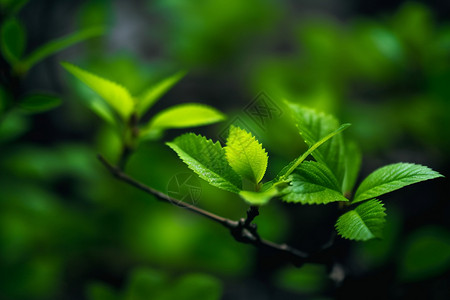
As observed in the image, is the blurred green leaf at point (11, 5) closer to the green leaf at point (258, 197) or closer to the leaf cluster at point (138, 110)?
the leaf cluster at point (138, 110)

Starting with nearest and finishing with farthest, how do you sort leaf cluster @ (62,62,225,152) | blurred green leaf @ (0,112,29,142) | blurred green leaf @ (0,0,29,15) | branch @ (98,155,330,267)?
branch @ (98,155,330,267)
leaf cluster @ (62,62,225,152)
blurred green leaf @ (0,0,29,15)
blurred green leaf @ (0,112,29,142)

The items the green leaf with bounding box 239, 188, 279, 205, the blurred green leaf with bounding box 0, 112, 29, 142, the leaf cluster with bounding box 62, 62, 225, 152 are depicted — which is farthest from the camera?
the blurred green leaf with bounding box 0, 112, 29, 142

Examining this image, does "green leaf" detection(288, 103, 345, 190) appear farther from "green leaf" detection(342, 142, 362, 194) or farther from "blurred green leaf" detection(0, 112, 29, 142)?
"blurred green leaf" detection(0, 112, 29, 142)

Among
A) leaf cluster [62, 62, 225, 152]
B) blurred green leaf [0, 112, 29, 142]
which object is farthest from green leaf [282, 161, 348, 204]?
blurred green leaf [0, 112, 29, 142]

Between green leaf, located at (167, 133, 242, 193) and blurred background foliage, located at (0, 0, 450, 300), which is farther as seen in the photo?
blurred background foliage, located at (0, 0, 450, 300)

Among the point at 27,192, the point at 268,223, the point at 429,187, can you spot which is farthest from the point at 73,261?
the point at 429,187

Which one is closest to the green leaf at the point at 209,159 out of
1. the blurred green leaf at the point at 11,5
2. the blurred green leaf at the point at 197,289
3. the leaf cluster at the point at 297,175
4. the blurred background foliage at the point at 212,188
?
the leaf cluster at the point at 297,175

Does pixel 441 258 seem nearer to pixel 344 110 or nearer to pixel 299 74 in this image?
pixel 344 110

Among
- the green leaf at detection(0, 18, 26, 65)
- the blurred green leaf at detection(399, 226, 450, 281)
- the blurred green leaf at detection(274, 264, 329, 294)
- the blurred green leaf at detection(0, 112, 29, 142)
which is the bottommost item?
the blurred green leaf at detection(274, 264, 329, 294)
